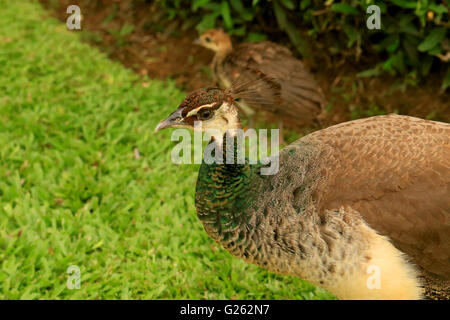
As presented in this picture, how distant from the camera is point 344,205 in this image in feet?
7.16

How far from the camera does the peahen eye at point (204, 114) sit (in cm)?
227

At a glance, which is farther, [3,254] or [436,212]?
[3,254]

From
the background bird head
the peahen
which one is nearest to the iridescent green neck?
the peahen

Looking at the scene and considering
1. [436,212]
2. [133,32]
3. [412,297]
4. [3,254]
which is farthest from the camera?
[133,32]

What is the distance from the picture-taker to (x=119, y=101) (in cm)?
455

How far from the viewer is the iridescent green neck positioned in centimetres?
238

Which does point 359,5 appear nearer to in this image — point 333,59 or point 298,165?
point 333,59

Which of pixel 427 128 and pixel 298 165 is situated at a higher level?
pixel 427 128

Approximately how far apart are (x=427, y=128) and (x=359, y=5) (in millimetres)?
2093

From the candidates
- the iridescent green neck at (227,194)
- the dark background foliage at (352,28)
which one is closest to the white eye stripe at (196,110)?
the iridescent green neck at (227,194)

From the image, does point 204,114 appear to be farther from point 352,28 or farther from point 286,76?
point 352,28

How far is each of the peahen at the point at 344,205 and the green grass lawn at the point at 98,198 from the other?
2.37 feet
